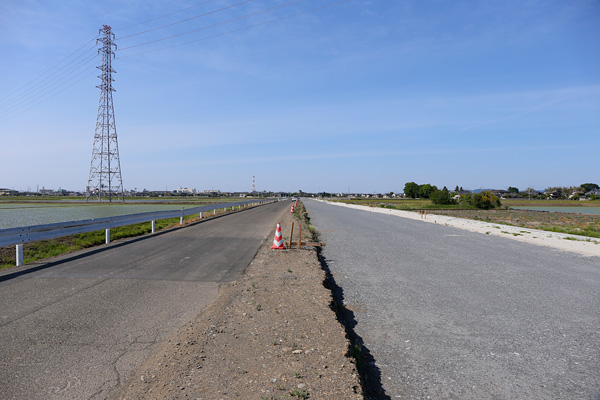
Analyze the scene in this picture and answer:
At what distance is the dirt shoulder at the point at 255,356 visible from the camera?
3.49m

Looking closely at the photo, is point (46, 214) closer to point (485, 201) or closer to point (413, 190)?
point (485, 201)

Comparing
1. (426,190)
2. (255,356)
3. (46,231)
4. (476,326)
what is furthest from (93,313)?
(426,190)

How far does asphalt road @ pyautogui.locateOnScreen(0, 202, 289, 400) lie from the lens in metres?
3.81

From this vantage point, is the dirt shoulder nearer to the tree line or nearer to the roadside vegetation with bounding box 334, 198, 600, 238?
the roadside vegetation with bounding box 334, 198, 600, 238

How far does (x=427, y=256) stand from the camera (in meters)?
12.8

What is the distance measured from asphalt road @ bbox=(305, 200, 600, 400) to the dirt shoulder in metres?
0.48

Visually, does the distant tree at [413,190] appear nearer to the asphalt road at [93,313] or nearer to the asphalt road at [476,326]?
the asphalt road at [476,326]

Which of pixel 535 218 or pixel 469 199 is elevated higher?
pixel 469 199

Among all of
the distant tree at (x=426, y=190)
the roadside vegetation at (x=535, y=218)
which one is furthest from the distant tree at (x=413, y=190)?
the roadside vegetation at (x=535, y=218)

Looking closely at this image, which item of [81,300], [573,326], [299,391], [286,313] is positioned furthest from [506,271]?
[81,300]

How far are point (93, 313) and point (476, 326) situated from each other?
578cm

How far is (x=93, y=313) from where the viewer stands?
19.0 feet

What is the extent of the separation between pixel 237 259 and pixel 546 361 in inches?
318

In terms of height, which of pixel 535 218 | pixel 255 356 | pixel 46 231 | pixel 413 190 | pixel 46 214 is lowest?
pixel 535 218
